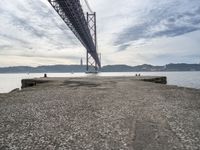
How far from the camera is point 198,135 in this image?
20.6 feet

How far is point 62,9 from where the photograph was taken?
36156 mm

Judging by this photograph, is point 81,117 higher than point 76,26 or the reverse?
the reverse

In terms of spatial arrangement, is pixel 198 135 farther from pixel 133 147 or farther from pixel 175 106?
pixel 175 106

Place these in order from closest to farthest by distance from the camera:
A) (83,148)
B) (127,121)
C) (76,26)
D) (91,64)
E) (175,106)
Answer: (83,148)
(127,121)
(175,106)
(76,26)
(91,64)

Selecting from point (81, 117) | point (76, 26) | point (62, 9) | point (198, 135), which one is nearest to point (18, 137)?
point (81, 117)

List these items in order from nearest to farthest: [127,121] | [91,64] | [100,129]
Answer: [100,129] < [127,121] < [91,64]

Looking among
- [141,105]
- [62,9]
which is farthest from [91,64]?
[141,105]

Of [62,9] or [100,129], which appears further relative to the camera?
[62,9]

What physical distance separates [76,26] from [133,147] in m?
41.6

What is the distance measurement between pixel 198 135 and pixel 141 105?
13.7ft

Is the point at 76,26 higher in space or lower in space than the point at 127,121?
higher

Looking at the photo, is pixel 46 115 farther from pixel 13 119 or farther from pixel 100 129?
pixel 100 129

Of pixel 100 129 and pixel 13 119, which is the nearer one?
pixel 100 129

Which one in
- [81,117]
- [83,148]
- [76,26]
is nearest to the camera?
[83,148]
